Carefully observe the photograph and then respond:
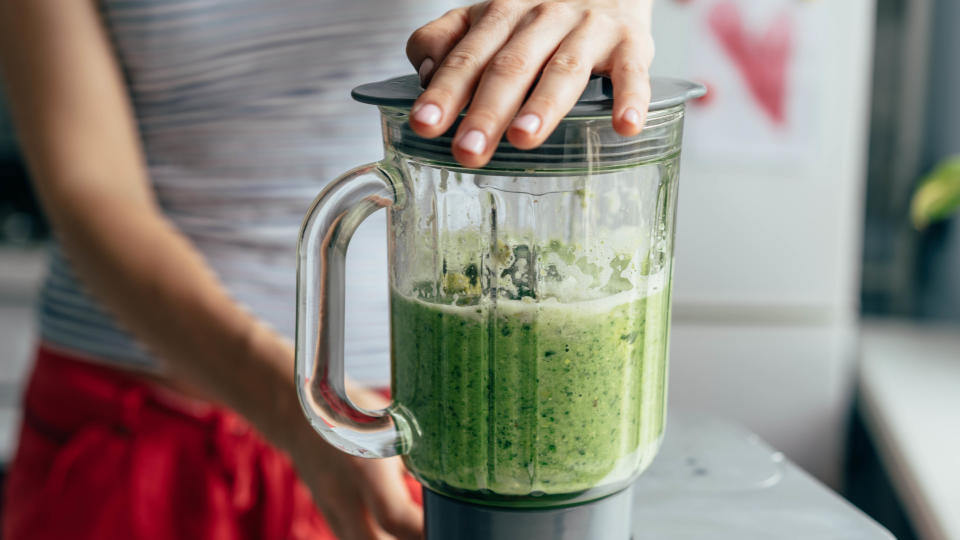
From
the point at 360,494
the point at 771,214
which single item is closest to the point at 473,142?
the point at 360,494

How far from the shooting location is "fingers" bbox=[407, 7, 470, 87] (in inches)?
17.7

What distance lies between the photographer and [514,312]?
1.43 ft

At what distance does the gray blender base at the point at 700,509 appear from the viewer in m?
0.48

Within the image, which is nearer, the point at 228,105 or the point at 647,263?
the point at 647,263

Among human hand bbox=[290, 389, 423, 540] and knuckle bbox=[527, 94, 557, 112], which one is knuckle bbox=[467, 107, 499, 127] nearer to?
knuckle bbox=[527, 94, 557, 112]

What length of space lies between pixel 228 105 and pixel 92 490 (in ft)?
1.13

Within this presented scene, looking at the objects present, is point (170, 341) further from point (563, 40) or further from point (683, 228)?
point (683, 228)

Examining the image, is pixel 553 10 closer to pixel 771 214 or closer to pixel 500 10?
pixel 500 10

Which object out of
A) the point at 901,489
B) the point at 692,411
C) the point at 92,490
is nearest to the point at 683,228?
the point at 901,489

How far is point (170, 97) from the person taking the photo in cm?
82

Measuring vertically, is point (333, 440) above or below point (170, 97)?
below

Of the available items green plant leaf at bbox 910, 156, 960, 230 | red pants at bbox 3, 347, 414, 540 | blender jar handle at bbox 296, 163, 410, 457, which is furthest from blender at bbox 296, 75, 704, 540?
green plant leaf at bbox 910, 156, 960, 230

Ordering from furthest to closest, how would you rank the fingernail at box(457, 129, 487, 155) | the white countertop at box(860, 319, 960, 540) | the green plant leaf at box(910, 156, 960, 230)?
1. the green plant leaf at box(910, 156, 960, 230)
2. the white countertop at box(860, 319, 960, 540)
3. the fingernail at box(457, 129, 487, 155)

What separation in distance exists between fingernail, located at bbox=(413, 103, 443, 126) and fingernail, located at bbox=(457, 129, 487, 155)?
0.02 meters
